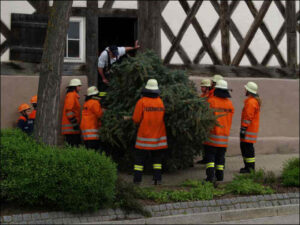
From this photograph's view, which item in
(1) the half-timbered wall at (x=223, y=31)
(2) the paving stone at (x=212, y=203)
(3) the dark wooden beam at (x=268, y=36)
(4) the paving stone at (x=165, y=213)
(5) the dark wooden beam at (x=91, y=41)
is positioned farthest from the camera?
(3) the dark wooden beam at (x=268, y=36)

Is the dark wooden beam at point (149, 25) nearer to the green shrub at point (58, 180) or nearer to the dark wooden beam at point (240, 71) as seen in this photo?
the dark wooden beam at point (240, 71)

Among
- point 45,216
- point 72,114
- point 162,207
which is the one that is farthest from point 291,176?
point 72,114

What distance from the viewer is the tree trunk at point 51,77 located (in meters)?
9.24

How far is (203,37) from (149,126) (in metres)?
4.70

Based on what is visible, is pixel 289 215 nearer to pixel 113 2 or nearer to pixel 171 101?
pixel 171 101

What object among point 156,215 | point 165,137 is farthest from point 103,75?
point 156,215

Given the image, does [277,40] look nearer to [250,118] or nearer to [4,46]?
[250,118]

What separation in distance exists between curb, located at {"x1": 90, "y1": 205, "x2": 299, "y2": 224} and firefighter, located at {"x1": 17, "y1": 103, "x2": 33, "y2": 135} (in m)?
4.80

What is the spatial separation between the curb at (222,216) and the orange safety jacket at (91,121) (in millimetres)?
3472

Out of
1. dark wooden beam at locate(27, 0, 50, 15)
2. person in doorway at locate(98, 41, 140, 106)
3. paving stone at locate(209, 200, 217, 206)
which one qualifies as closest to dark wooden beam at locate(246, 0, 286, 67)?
person in doorway at locate(98, 41, 140, 106)

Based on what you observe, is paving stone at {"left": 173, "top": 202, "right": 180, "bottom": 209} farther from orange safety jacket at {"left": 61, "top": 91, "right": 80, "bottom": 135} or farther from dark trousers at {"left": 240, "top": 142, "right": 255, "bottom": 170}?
orange safety jacket at {"left": 61, "top": 91, "right": 80, "bottom": 135}

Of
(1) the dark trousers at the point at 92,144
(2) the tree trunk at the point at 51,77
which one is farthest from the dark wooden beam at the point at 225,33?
(2) the tree trunk at the point at 51,77

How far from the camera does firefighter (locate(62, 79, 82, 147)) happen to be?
11516 millimetres

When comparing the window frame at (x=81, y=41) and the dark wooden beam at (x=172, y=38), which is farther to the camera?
the dark wooden beam at (x=172, y=38)
